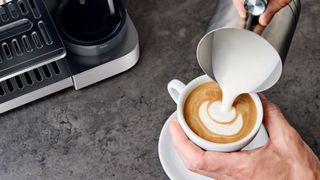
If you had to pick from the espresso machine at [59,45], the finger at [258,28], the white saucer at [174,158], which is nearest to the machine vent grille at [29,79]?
the espresso machine at [59,45]

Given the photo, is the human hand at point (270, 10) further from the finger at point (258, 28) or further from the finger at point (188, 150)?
the finger at point (188, 150)

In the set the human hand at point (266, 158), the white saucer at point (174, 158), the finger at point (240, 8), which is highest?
the finger at point (240, 8)

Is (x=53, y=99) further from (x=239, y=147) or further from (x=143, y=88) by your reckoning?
(x=239, y=147)

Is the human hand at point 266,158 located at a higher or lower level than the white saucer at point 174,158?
higher

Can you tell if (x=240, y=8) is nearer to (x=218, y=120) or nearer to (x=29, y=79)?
(x=218, y=120)

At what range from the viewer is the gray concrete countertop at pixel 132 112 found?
0.61 meters

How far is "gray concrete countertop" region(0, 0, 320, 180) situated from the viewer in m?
0.61

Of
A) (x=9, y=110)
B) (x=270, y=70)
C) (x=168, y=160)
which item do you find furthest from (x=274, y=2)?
(x=9, y=110)

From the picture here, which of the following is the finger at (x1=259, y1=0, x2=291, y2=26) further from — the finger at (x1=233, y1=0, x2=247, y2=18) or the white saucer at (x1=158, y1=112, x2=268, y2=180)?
the white saucer at (x1=158, y1=112, x2=268, y2=180)

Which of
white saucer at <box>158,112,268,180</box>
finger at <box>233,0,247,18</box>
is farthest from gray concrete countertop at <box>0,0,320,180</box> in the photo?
finger at <box>233,0,247,18</box>

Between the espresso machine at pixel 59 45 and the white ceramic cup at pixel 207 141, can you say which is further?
the espresso machine at pixel 59 45

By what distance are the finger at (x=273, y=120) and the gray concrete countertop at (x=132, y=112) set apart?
101 mm

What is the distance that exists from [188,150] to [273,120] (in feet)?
0.29

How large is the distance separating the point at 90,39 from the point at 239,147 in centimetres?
22
